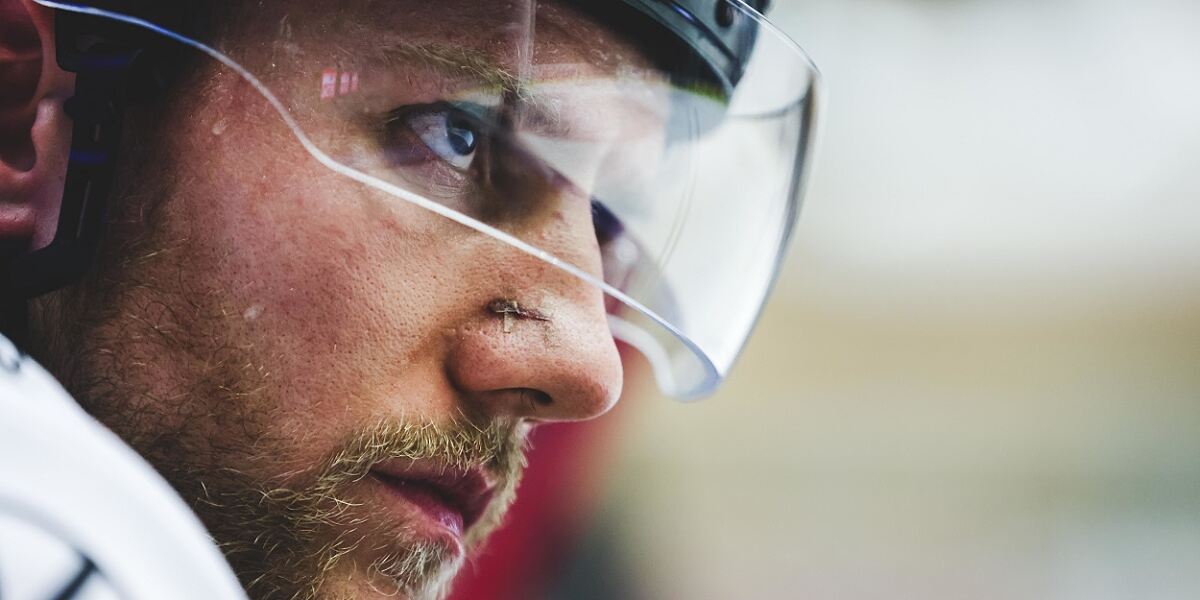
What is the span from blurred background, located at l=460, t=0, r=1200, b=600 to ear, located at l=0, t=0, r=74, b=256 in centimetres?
186

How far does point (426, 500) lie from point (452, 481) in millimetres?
22

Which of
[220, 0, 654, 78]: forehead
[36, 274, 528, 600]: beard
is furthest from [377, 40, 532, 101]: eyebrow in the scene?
[36, 274, 528, 600]: beard

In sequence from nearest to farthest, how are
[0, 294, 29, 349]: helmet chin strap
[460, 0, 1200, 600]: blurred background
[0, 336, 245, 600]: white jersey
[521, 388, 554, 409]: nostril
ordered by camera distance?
[0, 336, 245, 600]: white jersey → [0, 294, 29, 349]: helmet chin strap → [521, 388, 554, 409]: nostril → [460, 0, 1200, 600]: blurred background

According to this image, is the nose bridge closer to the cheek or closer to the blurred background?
the cheek

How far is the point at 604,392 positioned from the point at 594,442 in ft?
4.64

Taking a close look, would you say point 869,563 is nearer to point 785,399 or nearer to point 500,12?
point 785,399

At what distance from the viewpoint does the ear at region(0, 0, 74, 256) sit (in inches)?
24.3

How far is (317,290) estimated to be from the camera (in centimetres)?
64

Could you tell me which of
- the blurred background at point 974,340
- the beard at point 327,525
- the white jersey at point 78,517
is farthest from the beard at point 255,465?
the blurred background at point 974,340

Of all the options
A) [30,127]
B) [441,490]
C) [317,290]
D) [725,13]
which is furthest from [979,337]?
[30,127]

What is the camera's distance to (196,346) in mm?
621

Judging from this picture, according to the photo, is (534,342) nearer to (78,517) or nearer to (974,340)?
(78,517)

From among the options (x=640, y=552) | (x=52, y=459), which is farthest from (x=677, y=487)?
(x=52, y=459)

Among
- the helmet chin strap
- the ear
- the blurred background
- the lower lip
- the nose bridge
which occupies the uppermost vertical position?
the ear
